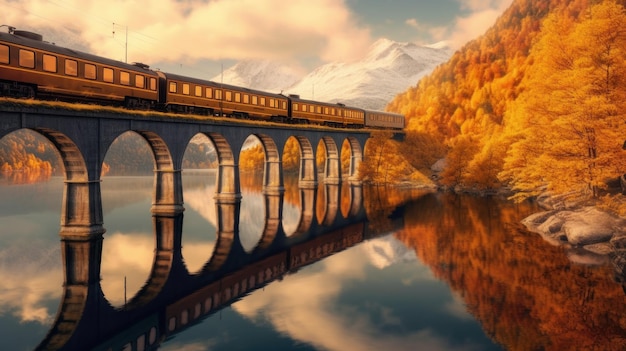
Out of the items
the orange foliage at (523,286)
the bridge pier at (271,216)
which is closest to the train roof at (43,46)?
the bridge pier at (271,216)

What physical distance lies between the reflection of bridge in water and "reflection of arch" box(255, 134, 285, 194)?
16.0 m

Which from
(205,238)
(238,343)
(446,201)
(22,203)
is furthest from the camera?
(446,201)

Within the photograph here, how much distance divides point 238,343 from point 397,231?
21731 mm

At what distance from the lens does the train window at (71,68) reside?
90.0ft

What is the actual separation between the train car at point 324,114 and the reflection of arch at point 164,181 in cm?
2221

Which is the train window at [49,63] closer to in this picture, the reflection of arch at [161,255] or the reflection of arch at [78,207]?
the reflection of arch at [78,207]

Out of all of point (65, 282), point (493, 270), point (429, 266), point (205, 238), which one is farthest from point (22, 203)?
point (493, 270)

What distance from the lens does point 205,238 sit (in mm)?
31156

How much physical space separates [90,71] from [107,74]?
161cm

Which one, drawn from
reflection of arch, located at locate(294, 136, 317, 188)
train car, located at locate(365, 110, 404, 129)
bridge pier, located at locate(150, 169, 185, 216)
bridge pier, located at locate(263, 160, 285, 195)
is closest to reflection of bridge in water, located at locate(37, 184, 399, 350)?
bridge pier, located at locate(150, 169, 185, 216)

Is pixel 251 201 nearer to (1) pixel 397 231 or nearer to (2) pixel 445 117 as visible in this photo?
(1) pixel 397 231

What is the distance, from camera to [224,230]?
3444 centimetres

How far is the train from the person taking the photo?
2480 cm

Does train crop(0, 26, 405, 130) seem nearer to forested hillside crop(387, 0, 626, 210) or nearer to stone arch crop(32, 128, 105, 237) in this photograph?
stone arch crop(32, 128, 105, 237)
